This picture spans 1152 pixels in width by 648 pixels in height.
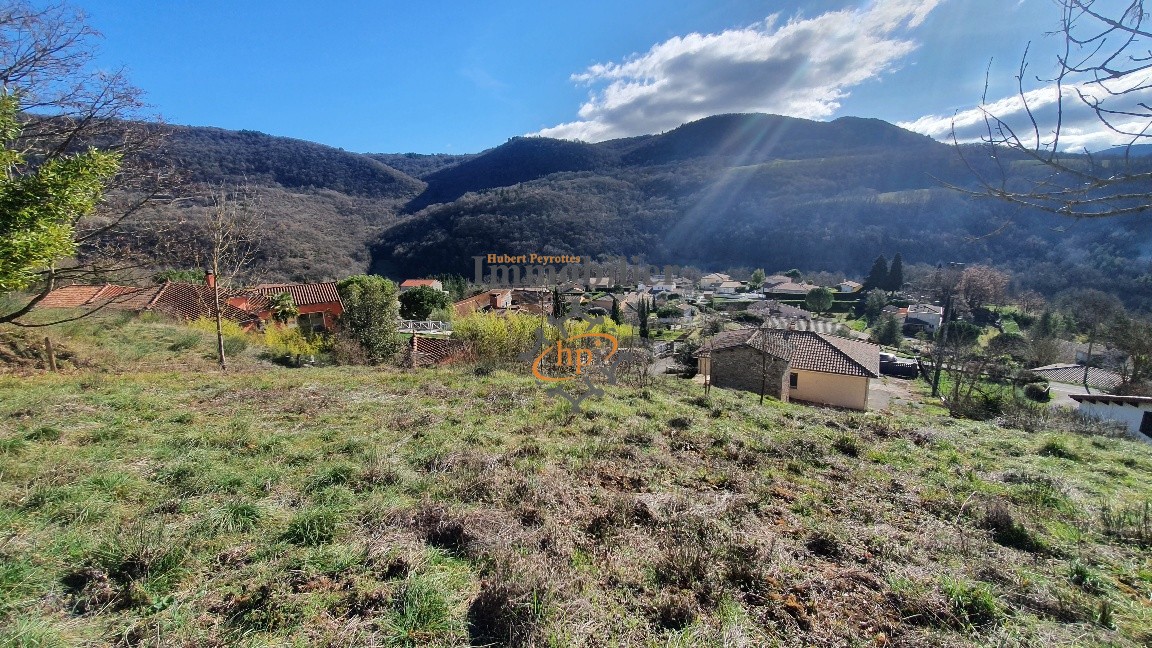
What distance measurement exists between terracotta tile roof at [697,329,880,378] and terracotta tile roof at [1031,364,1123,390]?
16.5 m

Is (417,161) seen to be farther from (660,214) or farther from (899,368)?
(899,368)

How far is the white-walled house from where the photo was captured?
14469mm

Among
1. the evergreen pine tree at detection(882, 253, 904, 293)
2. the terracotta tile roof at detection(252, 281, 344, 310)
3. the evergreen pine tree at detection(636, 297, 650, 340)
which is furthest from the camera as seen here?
the evergreen pine tree at detection(882, 253, 904, 293)

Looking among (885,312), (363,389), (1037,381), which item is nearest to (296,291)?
(363,389)

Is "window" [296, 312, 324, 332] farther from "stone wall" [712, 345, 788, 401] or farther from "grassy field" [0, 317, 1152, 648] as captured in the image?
"stone wall" [712, 345, 788, 401]

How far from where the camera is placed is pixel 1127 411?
49.3ft

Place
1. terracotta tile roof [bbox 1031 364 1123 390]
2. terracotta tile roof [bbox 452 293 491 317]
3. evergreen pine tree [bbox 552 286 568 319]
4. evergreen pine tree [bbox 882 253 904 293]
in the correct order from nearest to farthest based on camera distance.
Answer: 1. evergreen pine tree [bbox 552 286 568 319]
2. terracotta tile roof [bbox 1031 364 1123 390]
3. terracotta tile roof [bbox 452 293 491 317]
4. evergreen pine tree [bbox 882 253 904 293]

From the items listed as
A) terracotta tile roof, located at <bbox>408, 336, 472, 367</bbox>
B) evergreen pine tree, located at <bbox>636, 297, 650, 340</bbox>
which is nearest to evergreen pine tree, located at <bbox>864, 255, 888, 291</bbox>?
evergreen pine tree, located at <bbox>636, 297, 650, 340</bbox>

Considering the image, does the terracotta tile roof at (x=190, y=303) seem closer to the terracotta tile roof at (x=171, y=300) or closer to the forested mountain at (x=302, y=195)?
the terracotta tile roof at (x=171, y=300)

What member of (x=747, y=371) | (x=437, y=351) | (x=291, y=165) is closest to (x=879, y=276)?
(x=747, y=371)

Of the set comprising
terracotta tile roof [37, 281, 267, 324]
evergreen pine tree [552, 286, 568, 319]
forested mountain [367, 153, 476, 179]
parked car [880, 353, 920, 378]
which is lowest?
parked car [880, 353, 920, 378]

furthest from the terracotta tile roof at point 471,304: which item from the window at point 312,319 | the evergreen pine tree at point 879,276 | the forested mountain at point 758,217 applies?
the evergreen pine tree at point 879,276

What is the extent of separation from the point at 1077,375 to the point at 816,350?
863 inches

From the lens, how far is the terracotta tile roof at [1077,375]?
24656mm
